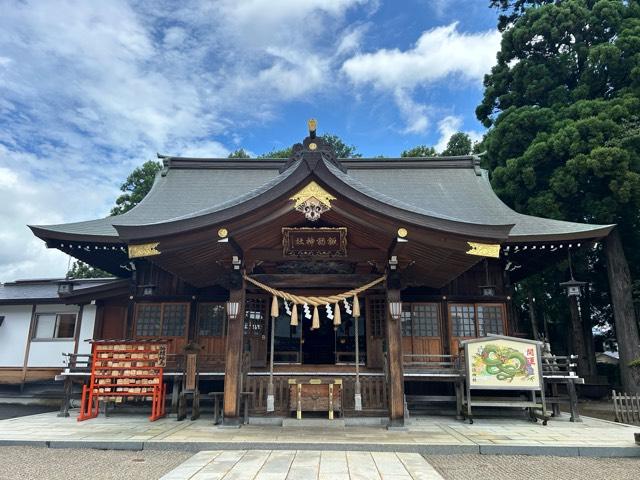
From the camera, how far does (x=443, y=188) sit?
50.1 ft

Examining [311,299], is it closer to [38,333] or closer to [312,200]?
[312,200]

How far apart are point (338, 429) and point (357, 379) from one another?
102 centimetres

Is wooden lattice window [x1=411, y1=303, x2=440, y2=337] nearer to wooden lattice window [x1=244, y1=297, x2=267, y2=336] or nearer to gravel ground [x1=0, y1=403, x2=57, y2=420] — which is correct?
wooden lattice window [x1=244, y1=297, x2=267, y2=336]

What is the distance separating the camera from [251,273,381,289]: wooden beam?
28.2ft

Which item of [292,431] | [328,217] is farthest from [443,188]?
Answer: [292,431]

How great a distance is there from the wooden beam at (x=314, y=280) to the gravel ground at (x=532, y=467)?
3.56 meters

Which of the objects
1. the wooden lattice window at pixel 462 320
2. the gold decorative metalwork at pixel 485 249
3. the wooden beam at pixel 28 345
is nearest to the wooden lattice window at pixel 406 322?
the wooden lattice window at pixel 462 320

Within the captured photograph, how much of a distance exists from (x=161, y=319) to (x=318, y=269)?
5468 millimetres

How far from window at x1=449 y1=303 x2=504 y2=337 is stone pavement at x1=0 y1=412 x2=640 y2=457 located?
270cm

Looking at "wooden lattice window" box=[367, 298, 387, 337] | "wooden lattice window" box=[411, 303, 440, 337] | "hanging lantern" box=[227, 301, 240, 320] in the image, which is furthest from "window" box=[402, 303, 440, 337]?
"hanging lantern" box=[227, 301, 240, 320]

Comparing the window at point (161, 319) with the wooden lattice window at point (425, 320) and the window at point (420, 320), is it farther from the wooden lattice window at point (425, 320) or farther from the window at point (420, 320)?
the wooden lattice window at point (425, 320)

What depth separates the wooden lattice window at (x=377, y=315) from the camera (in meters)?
11.2

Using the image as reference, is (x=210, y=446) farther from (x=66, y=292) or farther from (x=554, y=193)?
(x=554, y=193)

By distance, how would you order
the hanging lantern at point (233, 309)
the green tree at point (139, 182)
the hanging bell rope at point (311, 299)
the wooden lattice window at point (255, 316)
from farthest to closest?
the green tree at point (139, 182), the wooden lattice window at point (255, 316), the hanging bell rope at point (311, 299), the hanging lantern at point (233, 309)
